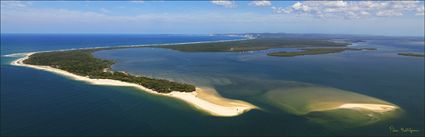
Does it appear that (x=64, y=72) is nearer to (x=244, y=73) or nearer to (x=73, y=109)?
(x=73, y=109)

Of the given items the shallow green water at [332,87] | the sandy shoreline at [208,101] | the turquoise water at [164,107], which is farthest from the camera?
the sandy shoreline at [208,101]

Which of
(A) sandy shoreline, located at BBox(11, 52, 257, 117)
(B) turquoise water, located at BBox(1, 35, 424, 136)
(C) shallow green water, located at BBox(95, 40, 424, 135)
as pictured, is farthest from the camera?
(A) sandy shoreline, located at BBox(11, 52, 257, 117)

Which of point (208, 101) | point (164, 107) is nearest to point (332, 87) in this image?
point (208, 101)

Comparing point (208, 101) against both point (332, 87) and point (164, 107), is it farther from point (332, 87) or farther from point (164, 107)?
point (332, 87)

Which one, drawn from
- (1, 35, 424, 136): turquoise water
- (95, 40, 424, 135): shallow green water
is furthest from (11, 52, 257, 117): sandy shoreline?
(95, 40, 424, 135): shallow green water

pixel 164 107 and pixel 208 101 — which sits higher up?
pixel 208 101

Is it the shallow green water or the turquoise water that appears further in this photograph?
the shallow green water

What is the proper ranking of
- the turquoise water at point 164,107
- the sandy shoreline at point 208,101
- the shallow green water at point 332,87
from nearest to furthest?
the turquoise water at point 164,107
the shallow green water at point 332,87
the sandy shoreline at point 208,101

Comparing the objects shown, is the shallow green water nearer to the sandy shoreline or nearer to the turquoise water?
the turquoise water

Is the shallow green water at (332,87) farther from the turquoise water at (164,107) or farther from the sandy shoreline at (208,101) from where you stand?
the sandy shoreline at (208,101)

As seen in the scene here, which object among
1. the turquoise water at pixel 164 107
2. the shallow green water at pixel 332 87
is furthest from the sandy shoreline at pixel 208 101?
the shallow green water at pixel 332 87

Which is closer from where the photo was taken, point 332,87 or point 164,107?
point 164,107
